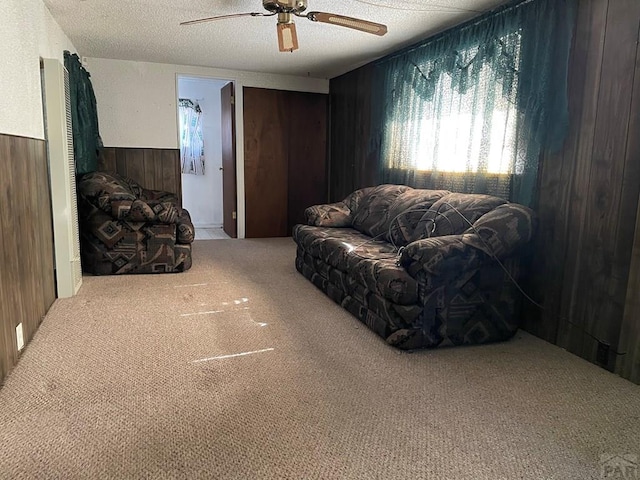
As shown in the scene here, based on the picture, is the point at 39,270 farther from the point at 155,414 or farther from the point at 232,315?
the point at 155,414

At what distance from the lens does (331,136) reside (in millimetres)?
6059

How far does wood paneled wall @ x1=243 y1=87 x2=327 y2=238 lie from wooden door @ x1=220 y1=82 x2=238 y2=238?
0.56ft

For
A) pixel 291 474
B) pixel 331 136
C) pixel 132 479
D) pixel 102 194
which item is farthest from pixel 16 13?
pixel 331 136

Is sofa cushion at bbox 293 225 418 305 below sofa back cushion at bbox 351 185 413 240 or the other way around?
below

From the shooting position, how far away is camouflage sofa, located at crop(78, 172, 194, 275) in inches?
152

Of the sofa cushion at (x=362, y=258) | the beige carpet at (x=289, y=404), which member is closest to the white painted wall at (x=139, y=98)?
the sofa cushion at (x=362, y=258)

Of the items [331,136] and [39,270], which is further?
[331,136]

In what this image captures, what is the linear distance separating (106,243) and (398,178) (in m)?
2.79

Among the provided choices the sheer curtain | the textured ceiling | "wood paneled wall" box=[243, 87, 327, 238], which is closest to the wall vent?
the textured ceiling

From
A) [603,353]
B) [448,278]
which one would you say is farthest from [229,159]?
[603,353]

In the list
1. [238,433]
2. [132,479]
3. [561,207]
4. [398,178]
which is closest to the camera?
[132,479]

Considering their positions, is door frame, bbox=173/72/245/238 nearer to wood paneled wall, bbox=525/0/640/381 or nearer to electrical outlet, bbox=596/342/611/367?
wood paneled wall, bbox=525/0/640/381

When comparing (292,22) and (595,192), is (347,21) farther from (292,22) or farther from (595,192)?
(595,192)

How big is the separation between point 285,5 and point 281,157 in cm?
328
